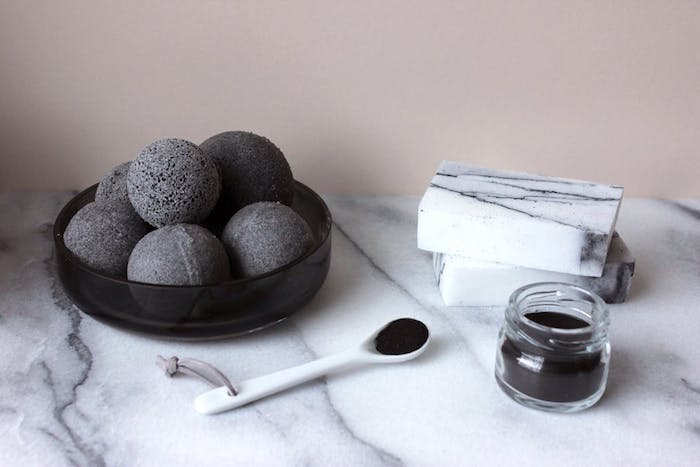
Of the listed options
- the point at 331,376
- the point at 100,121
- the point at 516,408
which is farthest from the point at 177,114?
the point at 516,408

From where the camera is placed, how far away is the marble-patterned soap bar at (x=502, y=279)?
2.31 ft

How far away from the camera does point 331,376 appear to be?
630mm

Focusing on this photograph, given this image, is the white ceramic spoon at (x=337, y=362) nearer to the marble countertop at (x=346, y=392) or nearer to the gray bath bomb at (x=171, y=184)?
the marble countertop at (x=346, y=392)

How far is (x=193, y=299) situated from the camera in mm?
606

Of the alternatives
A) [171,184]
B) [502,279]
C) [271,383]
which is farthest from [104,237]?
[502,279]

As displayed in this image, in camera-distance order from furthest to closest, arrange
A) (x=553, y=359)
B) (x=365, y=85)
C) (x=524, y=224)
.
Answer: (x=365, y=85)
(x=524, y=224)
(x=553, y=359)

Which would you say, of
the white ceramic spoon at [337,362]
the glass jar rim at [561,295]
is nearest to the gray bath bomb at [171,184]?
the white ceramic spoon at [337,362]

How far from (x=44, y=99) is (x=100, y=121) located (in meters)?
0.06

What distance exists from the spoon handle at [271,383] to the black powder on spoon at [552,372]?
0.12m

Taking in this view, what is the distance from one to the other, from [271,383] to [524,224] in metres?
0.25

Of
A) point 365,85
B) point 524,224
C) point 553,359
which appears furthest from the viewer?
point 365,85

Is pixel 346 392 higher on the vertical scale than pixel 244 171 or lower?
lower

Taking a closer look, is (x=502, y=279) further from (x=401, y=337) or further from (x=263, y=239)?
(x=263, y=239)

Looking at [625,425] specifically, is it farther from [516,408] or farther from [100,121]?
[100,121]
